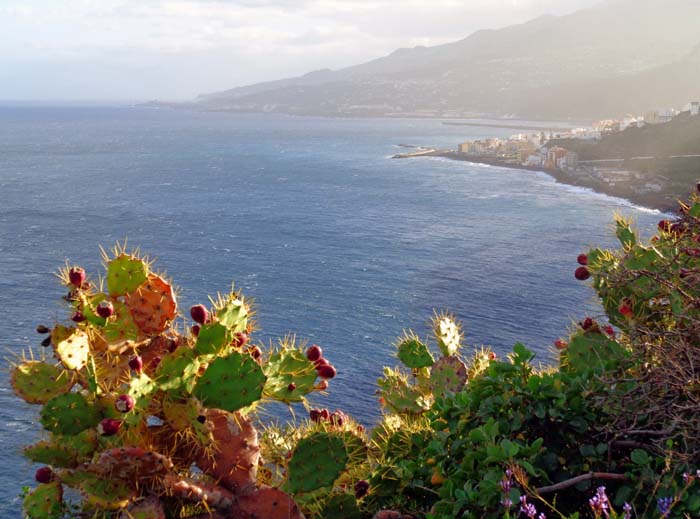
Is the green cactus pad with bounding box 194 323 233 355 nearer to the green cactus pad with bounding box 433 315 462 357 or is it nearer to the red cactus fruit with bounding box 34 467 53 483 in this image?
the red cactus fruit with bounding box 34 467 53 483

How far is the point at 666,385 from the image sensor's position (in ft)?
14.8

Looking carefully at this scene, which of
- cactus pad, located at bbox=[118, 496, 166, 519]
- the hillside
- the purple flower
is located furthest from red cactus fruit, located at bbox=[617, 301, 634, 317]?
the hillside

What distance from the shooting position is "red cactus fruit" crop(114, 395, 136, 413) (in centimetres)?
417

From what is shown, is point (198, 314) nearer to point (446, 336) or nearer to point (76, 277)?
point (76, 277)

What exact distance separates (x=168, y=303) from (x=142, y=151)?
4735 inches

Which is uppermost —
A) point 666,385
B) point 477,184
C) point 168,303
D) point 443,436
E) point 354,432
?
point 168,303

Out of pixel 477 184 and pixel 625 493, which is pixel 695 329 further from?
pixel 477 184

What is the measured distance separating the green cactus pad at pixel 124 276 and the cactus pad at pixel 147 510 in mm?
1347

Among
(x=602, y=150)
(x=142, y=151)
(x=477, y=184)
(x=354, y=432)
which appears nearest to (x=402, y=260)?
(x=477, y=184)

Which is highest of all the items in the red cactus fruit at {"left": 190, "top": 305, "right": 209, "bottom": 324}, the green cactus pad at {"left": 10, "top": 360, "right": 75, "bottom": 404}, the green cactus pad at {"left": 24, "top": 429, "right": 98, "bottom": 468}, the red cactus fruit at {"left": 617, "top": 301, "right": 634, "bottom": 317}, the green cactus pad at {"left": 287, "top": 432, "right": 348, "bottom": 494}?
→ the red cactus fruit at {"left": 190, "top": 305, "right": 209, "bottom": 324}

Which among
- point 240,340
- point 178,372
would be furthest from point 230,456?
point 240,340

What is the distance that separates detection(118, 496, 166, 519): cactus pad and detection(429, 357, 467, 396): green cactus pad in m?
2.77

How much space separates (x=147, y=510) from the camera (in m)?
4.39

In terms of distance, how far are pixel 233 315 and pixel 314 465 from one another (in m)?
1.20
